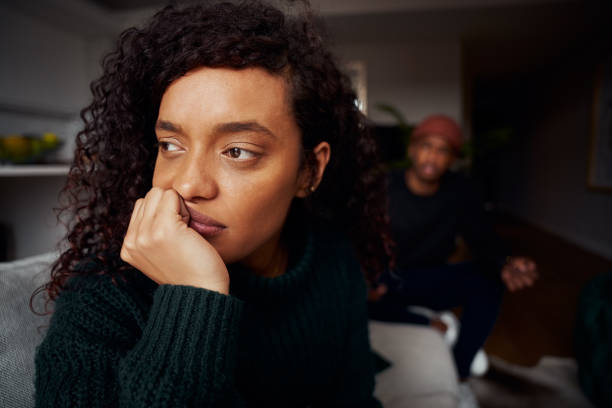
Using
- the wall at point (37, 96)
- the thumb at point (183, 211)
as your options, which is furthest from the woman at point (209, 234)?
the wall at point (37, 96)

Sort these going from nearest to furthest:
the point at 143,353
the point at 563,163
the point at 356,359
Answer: the point at 143,353 < the point at 356,359 < the point at 563,163

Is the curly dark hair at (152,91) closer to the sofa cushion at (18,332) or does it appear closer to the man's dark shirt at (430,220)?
the sofa cushion at (18,332)

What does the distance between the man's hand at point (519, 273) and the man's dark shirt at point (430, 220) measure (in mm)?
380

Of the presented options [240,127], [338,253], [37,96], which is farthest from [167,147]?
[37,96]

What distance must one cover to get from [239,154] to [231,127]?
0.06 meters

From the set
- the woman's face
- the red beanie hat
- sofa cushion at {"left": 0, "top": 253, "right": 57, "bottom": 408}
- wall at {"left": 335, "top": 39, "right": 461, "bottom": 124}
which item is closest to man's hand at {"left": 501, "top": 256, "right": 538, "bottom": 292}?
the red beanie hat

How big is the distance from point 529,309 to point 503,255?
1608mm

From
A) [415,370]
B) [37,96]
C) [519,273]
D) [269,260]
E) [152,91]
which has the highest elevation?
[37,96]

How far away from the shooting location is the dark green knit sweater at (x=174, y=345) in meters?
0.51

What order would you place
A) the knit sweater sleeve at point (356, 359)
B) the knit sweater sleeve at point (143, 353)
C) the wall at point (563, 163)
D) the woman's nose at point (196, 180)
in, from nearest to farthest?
the knit sweater sleeve at point (143, 353) → the woman's nose at point (196, 180) → the knit sweater sleeve at point (356, 359) → the wall at point (563, 163)

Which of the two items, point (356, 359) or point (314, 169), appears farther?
point (356, 359)

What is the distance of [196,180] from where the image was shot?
614mm

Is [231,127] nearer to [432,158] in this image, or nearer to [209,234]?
[209,234]

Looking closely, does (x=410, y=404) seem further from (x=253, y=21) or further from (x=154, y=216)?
(x=253, y=21)
